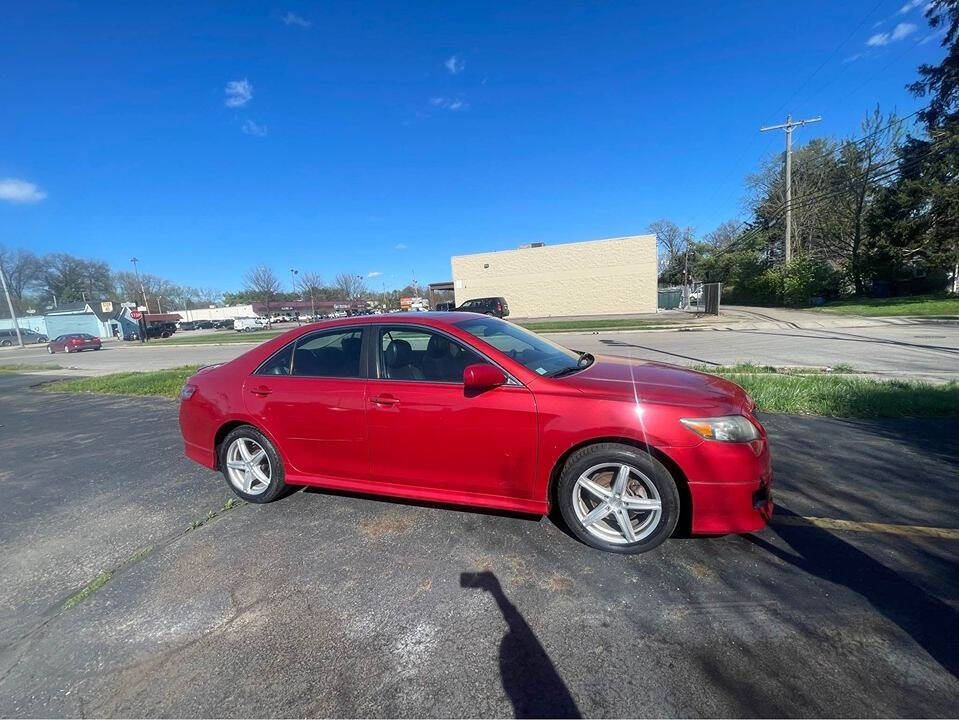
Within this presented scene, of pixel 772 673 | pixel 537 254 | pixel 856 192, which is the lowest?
pixel 772 673

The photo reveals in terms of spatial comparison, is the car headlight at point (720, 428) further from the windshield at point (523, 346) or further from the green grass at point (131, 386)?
the green grass at point (131, 386)

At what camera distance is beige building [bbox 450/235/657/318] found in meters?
31.8

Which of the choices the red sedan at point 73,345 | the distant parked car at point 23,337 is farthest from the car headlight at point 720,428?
the distant parked car at point 23,337

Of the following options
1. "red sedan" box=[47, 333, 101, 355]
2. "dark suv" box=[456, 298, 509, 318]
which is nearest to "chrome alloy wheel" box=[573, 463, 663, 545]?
"dark suv" box=[456, 298, 509, 318]

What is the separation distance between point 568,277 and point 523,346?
1256 inches

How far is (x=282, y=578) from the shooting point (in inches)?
101

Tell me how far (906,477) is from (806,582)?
6.48 feet

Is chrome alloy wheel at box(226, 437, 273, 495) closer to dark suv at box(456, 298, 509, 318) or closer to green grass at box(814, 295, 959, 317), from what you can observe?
dark suv at box(456, 298, 509, 318)

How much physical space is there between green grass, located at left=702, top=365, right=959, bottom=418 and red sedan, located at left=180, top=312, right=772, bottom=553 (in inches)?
121

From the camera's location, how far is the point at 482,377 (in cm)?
267

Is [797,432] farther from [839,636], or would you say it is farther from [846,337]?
[846,337]

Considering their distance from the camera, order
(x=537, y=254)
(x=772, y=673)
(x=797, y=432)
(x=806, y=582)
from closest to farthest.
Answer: (x=772, y=673) → (x=806, y=582) → (x=797, y=432) → (x=537, y=254)

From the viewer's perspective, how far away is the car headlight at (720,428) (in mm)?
2484

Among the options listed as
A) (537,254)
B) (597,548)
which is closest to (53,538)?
(597,548)
